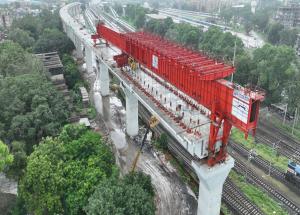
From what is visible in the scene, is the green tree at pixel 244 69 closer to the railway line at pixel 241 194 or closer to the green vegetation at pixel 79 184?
the railway line at pixel 241 194

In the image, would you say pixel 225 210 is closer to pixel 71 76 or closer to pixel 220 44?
pixel 71 76

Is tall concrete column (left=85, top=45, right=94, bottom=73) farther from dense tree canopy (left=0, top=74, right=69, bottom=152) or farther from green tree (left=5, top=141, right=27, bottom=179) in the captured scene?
green tree (left=5, top=141, right=27, bottom=179)

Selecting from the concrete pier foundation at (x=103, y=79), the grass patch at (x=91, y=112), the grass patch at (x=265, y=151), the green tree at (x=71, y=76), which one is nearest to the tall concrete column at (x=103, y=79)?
the concrete pier foundation at (x=103, y=79)

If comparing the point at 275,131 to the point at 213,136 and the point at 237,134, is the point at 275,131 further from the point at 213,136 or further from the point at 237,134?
the point at 213,136

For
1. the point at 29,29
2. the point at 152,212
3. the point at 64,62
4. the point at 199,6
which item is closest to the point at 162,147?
the point at 152,212

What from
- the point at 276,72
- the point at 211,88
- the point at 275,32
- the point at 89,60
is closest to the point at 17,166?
the point at 211,88

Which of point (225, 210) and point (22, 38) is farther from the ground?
point (22, 38)
